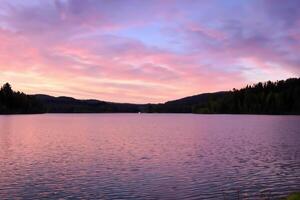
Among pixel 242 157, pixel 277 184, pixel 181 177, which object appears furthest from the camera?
pixel 242 157

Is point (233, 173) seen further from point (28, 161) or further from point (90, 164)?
point (28, 161)

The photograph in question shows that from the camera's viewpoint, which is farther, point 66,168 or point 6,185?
point 66,168

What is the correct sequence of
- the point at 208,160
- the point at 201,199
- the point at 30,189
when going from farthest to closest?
the point at 208,160 < the point at 30,189 < the point at 201,199

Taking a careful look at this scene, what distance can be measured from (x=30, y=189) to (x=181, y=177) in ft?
46.6

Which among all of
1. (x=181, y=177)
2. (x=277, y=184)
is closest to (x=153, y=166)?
(x=181, y=177)

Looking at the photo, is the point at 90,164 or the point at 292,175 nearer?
the point at 292,175

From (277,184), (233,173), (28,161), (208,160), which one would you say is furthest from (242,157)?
(28,161)

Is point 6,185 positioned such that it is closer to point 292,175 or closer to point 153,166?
point 153,166

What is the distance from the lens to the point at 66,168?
4338 centimetres

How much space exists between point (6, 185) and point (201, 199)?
54.1ft

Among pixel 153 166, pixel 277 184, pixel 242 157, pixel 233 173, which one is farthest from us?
pixel 242 157

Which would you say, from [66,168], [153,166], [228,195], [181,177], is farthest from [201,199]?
[66,168]

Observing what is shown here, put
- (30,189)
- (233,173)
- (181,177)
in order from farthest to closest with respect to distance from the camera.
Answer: (233,173) → (181,177) → (30,189)

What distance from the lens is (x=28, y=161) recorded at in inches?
1909
